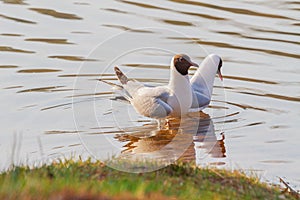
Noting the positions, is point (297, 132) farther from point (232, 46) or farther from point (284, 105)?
point (232, 46)

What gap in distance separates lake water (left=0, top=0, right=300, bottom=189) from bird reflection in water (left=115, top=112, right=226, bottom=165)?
0.05 feet

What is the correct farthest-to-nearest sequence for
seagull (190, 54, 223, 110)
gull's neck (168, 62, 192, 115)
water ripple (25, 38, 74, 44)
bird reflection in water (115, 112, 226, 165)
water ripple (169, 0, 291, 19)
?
water ripple (169, 0, 291, 19) < water ripple (25, 38, 74, 44) < seagull (190, 54, 223, 110) < gull's neck (168, 62, 192, 115) < bird reflection in water (115, 112, 226, 165)

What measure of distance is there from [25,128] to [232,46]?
4983 mm

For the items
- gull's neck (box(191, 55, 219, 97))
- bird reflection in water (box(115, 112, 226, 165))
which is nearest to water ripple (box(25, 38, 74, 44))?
gull's neck (box(191, 55, 219, 97))

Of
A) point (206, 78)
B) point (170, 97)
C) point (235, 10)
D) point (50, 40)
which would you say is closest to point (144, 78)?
point (206, 78)

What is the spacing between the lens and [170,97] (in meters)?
10.9

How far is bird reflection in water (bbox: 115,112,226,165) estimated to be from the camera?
967cm

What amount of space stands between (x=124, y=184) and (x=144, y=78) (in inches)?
270

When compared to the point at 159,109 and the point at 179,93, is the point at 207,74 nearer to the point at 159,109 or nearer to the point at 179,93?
the point at 179,93

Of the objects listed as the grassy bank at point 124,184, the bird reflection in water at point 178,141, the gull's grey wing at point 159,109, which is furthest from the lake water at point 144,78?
the grassy bank at point 124,184

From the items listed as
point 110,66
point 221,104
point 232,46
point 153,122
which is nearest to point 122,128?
point 153,122

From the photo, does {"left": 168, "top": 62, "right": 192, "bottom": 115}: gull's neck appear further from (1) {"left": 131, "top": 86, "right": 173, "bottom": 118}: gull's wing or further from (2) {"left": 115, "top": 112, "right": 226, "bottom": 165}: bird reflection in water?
(2) {"left": 115, "top": 112, "right": 226, "bottom": 165}: bird reflection in water

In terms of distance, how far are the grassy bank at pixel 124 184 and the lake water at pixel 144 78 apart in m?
1.01

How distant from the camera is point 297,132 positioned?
1039 cm
